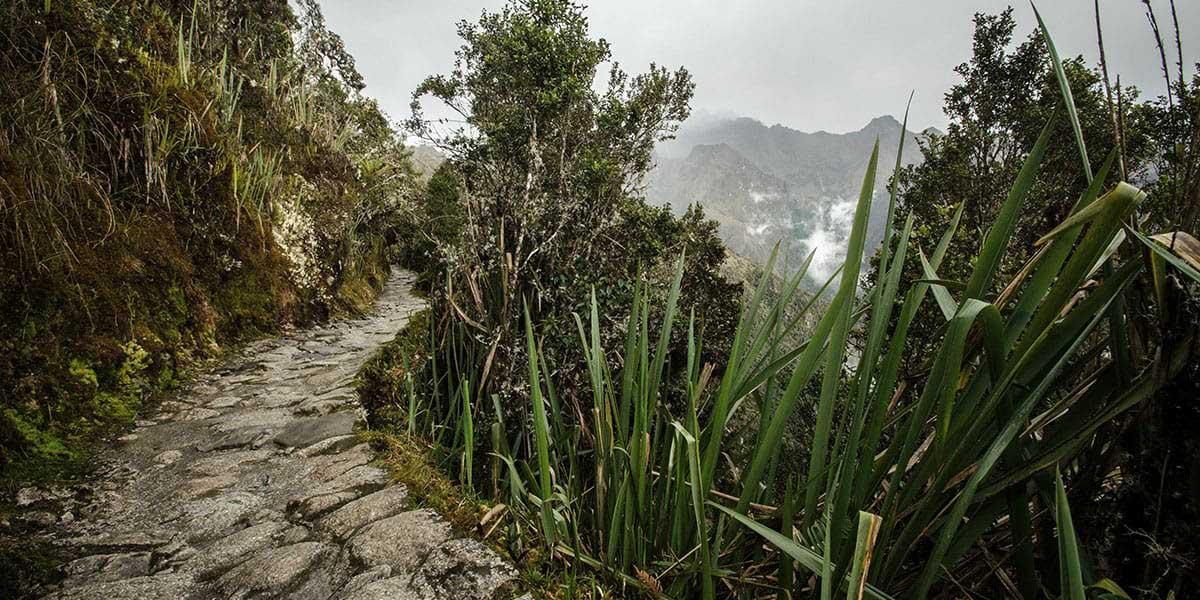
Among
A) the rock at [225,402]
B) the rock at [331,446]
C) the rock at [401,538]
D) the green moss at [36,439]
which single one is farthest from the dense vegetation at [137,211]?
the rock at [401,538]

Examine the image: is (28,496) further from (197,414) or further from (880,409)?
A: (880,409)

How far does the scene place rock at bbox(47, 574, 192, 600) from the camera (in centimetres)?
126

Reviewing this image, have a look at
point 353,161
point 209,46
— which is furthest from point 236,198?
point 353,161

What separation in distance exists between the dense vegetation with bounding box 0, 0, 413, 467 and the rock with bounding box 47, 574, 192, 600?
1.00m

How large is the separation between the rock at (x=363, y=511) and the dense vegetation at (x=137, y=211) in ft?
4.40

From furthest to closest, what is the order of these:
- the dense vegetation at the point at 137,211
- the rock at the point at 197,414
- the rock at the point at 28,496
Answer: the rock at the point at 197,414, the dense vegetation at the point at 137,211, the rock at the point at 28,496

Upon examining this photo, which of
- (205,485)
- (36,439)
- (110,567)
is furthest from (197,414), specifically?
(110,567)

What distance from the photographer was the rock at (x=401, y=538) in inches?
53.9

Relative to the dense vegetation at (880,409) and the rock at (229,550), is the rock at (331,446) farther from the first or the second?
the rock at (229,550)

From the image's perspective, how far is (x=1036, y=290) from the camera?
0.66 meters

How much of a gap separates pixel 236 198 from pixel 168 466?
2762 millimetres

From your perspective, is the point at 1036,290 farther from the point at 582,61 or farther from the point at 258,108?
the point at 582,61

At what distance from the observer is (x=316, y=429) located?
2500 millimetres

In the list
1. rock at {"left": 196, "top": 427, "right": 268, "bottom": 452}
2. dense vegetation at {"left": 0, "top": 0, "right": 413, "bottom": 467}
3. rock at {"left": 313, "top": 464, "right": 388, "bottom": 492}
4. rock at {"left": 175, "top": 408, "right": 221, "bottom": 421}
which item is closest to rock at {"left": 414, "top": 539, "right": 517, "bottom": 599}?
rock at {"left": 313, "top": 464, "right": 388, "bottom": 492}
